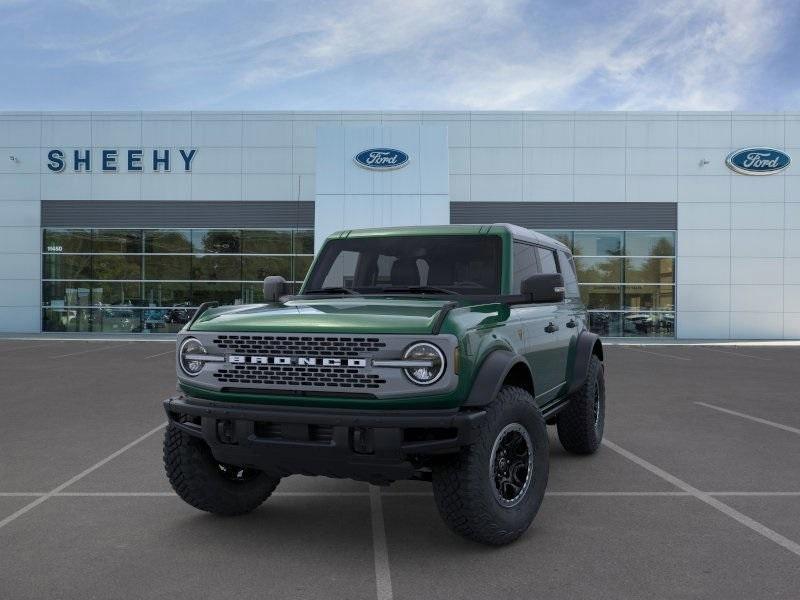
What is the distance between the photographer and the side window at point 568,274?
634 cm

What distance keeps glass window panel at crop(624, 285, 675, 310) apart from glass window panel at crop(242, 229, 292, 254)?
44.5 ft

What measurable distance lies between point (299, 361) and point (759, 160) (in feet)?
90.6

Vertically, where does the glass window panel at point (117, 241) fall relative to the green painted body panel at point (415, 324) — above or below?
above

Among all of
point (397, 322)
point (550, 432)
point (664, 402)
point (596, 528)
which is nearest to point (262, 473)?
point (397, 322)

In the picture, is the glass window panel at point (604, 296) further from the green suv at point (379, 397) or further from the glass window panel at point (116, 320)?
the green suv at point (379, 397)

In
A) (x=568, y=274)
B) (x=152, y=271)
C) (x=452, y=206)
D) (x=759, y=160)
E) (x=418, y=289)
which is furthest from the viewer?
(x=152, y=271)

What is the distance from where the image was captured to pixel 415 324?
3.62m

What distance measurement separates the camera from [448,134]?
86.5 ft

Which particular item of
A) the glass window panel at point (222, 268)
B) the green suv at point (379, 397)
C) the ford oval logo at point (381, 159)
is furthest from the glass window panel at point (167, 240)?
the green suv at point (379, 397)

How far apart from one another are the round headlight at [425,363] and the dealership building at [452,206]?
913 inches

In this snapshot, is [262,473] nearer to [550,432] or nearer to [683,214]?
[550,432]

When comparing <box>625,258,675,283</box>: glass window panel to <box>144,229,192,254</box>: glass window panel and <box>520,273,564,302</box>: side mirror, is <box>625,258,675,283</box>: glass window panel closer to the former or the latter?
<box>144,229,192,254</box>: glass window panel

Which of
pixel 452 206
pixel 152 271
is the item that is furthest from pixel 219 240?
pixel 452 206

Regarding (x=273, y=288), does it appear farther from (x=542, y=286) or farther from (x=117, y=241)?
(x=117, y=241)
